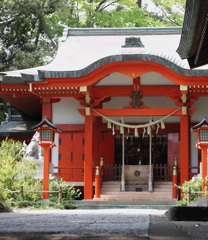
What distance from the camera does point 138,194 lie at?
54.0 ft

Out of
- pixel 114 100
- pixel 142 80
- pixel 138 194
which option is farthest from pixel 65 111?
pixel 138 194

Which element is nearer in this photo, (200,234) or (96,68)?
(200,234)

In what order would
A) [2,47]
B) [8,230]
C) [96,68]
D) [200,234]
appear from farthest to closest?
[2,47]
[96,68]
[8,230]
[200,234]

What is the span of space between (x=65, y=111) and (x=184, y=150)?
176 inches

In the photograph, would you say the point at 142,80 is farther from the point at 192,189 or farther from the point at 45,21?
the point at 45,21

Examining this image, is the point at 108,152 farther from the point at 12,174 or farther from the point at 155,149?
the point at 12,174

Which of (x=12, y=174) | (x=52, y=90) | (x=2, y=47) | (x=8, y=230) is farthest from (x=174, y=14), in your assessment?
(x=8, y=230)

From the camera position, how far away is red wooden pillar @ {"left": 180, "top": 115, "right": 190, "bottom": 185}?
16.5m

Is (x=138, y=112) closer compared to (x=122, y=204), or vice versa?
(x=122, y=204)

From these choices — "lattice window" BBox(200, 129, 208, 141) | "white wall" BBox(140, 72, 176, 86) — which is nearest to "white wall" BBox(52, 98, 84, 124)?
"white wall" BBox(140, 72, 176, 86)

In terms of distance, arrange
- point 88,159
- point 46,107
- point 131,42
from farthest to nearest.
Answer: point 46,107 → point 88,159 → point 131,42

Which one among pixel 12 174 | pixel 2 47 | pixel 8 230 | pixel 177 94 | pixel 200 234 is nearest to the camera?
pixel 200 234

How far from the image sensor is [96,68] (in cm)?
1573

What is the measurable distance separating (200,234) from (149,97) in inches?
543
